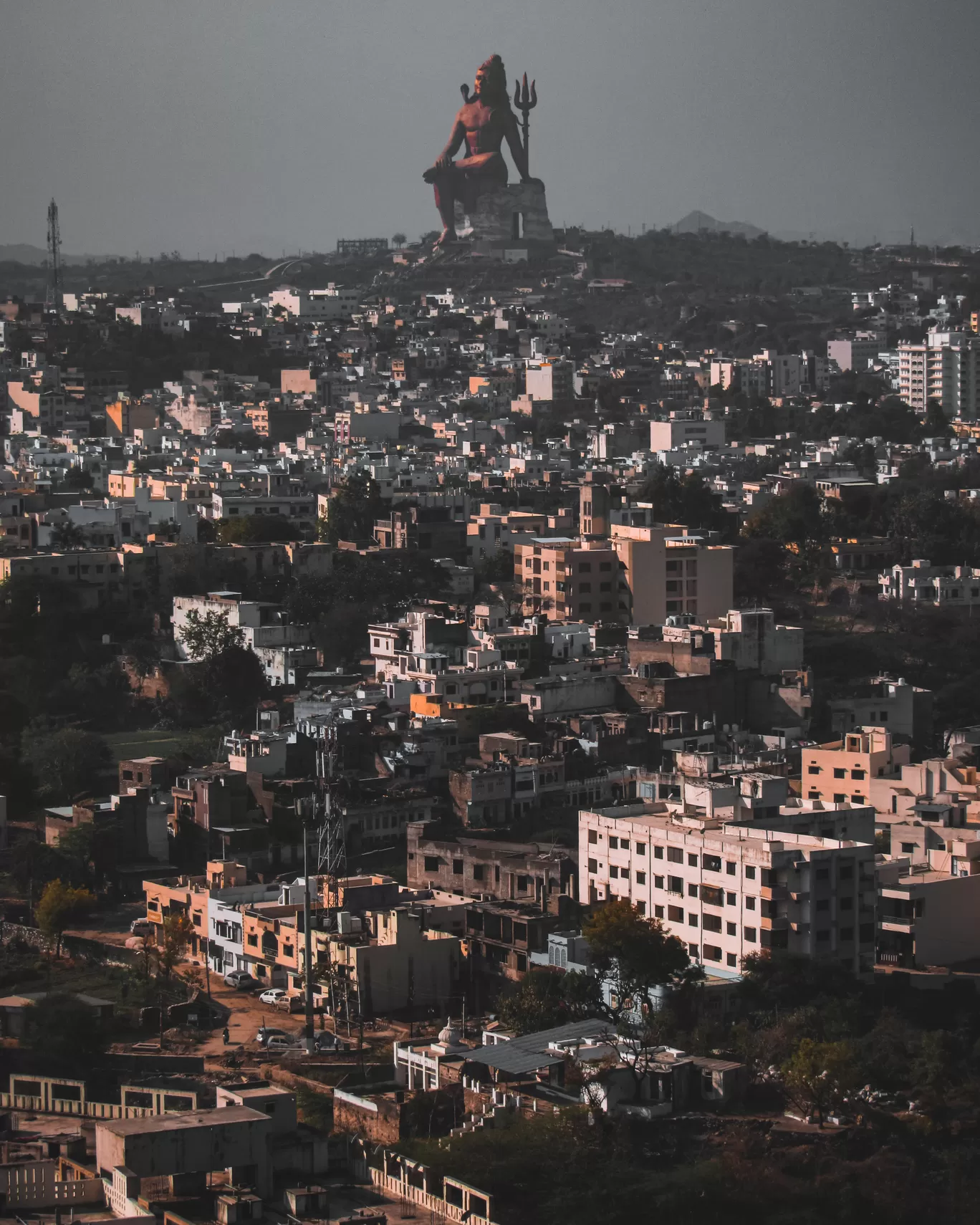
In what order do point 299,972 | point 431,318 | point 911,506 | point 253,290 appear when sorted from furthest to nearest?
point 253,290, point 431,318, point 911,506, point 299,972

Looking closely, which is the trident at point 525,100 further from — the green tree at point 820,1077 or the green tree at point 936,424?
the green tree at point 820,1077

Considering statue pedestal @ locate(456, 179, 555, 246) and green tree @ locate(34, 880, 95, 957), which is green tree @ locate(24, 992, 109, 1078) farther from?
statue pedestal @ locate(456, 179, 555, 246)

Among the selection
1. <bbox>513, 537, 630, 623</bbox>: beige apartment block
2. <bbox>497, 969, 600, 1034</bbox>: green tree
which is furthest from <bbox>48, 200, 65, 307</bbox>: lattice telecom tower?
<bbox>497, 969, 600, 1034</bbox>: green tree

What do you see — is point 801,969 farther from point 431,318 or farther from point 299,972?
point 431,318

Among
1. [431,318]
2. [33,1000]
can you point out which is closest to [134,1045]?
[33,1000]

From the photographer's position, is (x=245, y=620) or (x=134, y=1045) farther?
(x=245, y=620)

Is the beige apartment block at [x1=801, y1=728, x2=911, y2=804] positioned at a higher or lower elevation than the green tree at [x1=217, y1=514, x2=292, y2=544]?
lower

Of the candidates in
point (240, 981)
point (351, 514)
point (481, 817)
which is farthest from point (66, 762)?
point (351, 514)

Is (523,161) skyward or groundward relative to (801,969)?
skyward
